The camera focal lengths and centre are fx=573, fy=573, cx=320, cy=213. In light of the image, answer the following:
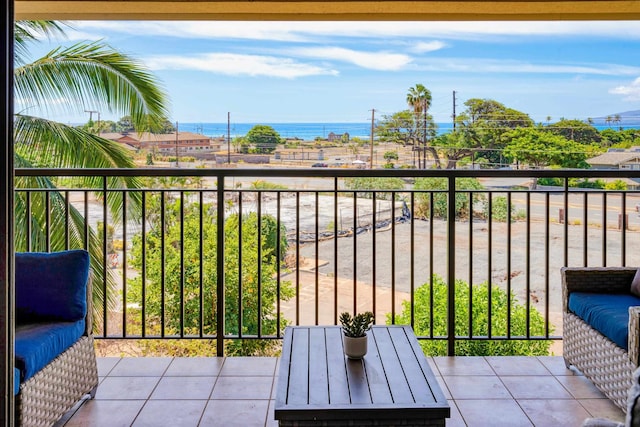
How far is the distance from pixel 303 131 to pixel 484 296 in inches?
688

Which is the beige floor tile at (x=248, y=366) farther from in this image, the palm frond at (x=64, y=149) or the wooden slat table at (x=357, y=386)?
the palm frond at (x=64, y=149)

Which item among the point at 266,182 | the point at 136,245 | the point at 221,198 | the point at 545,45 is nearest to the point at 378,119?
the point at 266,182

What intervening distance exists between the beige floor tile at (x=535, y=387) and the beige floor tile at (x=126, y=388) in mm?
1719

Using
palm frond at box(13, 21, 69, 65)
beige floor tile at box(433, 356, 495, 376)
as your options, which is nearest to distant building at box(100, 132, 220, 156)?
palm frond at box(13, 21, 69, 65)

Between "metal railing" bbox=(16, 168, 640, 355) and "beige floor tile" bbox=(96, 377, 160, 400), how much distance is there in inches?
16.3

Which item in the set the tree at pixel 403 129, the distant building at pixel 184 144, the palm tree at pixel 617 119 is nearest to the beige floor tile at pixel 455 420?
the distant building at pixel 184 144

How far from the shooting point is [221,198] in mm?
3158

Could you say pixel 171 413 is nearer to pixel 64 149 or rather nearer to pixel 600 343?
pixel 600 343

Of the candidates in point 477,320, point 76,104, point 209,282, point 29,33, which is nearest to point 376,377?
point 477,320

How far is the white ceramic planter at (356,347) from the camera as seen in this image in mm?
2064

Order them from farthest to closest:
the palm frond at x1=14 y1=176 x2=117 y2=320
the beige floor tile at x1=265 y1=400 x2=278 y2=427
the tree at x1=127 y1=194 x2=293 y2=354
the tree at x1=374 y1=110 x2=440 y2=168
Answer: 1. the tree at x1=374 y1=110 x2=440 y2=168
2. the tree at x1=127 y1=194 x2=293 y2=354
3. the palm frond at x1=14 y1=176 x2=117 y2=320
4. the beige floor tile at x1=265 y1=400 x2=278 y2=427

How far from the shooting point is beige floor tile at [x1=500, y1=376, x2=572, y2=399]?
2.64m

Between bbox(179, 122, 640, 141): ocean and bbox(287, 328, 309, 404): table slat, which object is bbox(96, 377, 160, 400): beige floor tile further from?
bbox(179, 122, 640, 141): ocean

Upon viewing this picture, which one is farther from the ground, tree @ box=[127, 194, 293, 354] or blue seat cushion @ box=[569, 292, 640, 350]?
blue seat cushion @ box=[569, 292, 640, 350]
